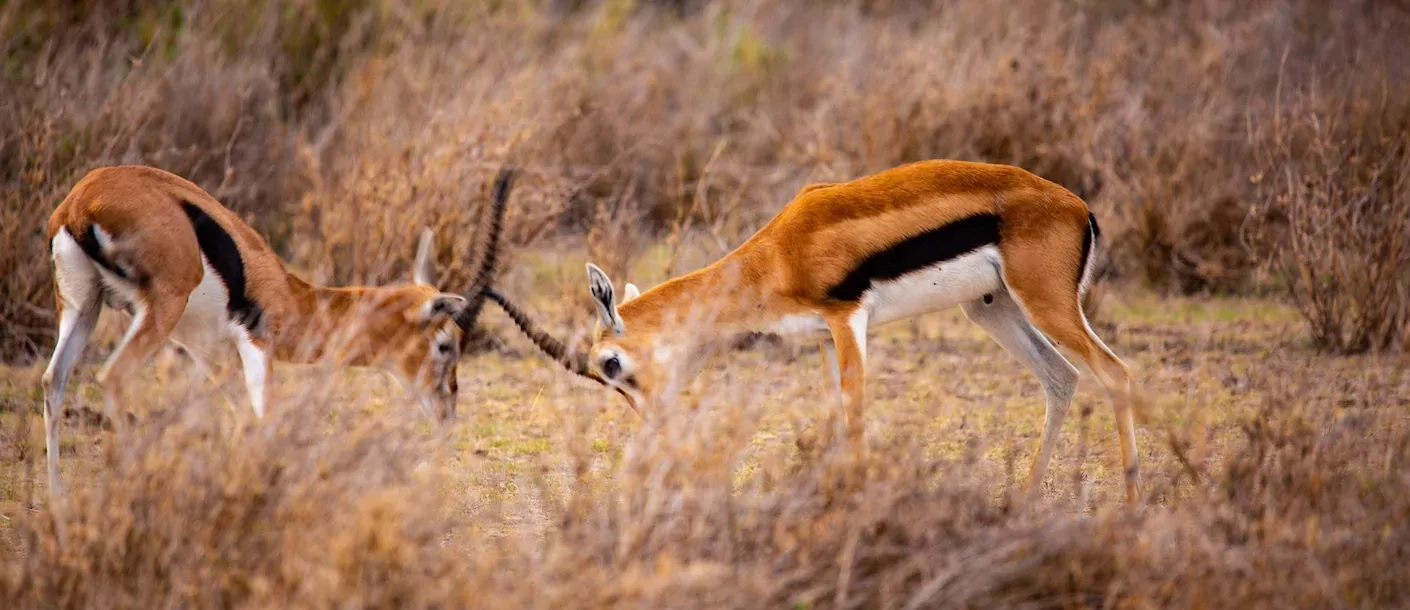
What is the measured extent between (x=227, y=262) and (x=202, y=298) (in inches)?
7.7

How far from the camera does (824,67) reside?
14.9m

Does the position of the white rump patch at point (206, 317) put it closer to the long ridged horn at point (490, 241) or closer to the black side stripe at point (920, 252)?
the long ridged horn at point (490, 241)

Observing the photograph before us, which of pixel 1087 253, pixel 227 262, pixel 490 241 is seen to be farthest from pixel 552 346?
pixel 1087 253

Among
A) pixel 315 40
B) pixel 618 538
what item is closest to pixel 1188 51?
pixel 315 40

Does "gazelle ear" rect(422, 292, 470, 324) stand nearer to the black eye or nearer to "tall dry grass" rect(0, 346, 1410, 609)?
the black eye

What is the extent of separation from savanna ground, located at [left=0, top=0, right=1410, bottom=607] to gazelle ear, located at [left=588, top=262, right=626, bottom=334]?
13.3 inches

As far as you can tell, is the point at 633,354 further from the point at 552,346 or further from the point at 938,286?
the point at 938,286

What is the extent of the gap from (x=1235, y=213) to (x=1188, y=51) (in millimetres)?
2695

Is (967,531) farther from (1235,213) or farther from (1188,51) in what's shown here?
(1188,51)

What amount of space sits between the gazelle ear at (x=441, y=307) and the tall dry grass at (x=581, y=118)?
227 centimetres

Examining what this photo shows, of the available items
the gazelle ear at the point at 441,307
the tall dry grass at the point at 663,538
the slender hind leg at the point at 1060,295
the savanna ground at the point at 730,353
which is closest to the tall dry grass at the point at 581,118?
the savanna ground at the point at 730,353

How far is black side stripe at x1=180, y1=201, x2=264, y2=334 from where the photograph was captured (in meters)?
5.88

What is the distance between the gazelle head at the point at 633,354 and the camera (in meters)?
5.55

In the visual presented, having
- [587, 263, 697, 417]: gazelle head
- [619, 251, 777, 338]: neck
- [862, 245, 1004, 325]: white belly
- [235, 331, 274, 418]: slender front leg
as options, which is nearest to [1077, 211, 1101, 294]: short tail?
[862, 245, 1004, 325]: white belly
